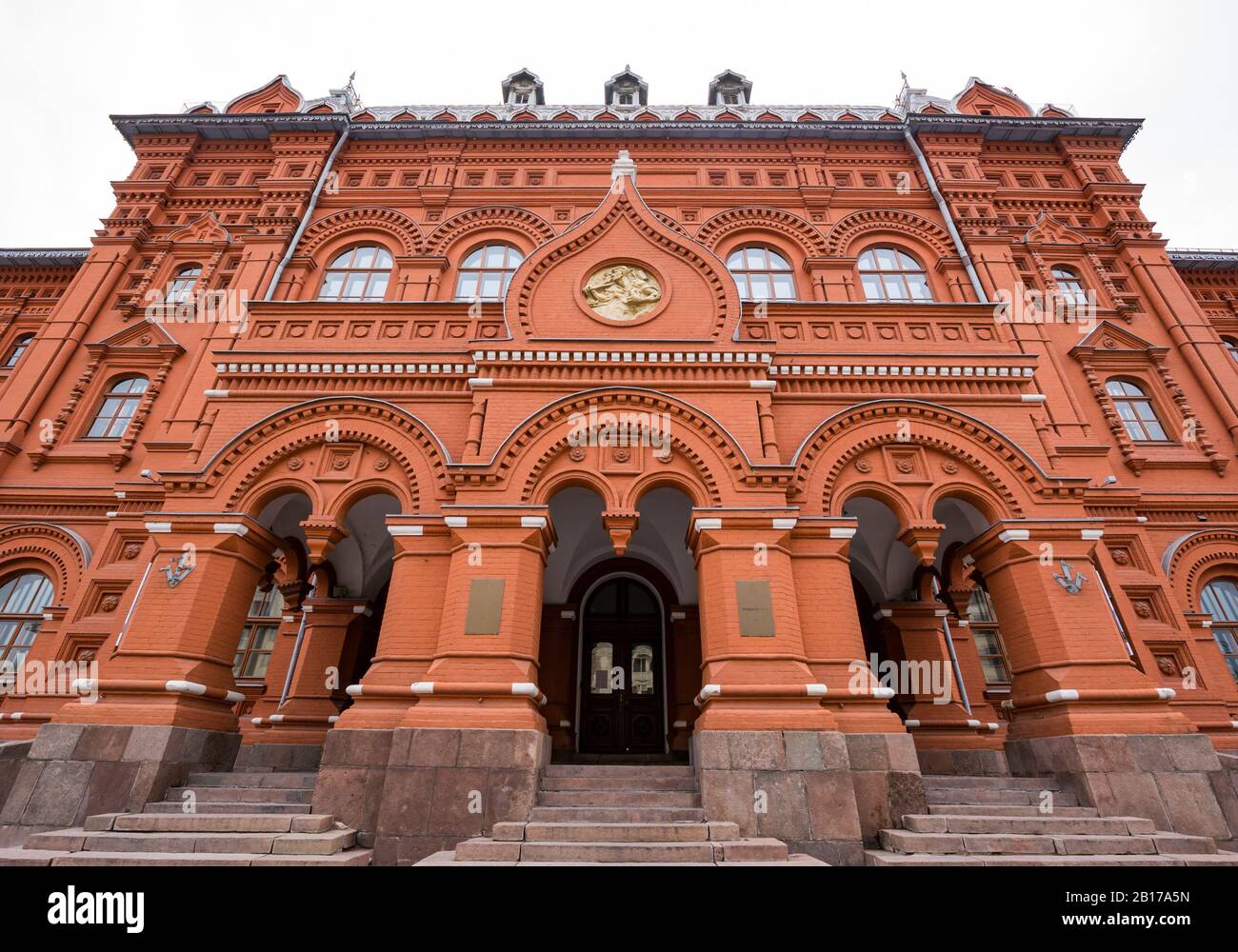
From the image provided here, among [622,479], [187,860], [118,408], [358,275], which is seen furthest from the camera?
[358,275]

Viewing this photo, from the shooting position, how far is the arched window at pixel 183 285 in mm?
15539

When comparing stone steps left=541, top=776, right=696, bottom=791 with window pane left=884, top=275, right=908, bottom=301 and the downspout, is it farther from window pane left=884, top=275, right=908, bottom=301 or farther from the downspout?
window pane left=884, top=275, right=908, bottom=301

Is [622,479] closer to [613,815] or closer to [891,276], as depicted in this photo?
[613,815]

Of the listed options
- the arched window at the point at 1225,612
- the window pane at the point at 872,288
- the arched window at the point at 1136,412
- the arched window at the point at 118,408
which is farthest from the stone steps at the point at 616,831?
the arched window at the point at 118,408

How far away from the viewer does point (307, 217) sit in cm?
1612

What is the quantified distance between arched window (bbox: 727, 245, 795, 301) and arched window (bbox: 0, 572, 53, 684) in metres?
17.5

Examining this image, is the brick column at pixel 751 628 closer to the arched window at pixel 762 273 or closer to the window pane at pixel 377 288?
the arched window at pixel 762 273

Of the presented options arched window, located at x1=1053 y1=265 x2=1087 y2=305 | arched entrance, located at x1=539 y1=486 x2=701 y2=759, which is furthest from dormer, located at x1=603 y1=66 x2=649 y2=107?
arched entrance, located at x1=539 y1=486 x2=701 y2=759

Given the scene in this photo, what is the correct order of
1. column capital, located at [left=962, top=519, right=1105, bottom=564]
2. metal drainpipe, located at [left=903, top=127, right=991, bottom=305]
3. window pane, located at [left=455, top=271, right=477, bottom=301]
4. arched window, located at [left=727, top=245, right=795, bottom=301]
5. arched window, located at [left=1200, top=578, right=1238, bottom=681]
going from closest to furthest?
column capital, located at [left=962, top=519, right=1105, bottom=564] → arched window, located at [left=1200, top=578, right=1238, bottom=681] → metal drainpipe, located at [left=903, top=127, right=991, bottom=305] → arched window, located at [left=727, top=245, right=795, bottom=301] → window pane, located at [left=455, top=271, right=477, bottom=301]

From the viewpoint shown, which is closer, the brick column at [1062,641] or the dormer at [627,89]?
the brick column at [1062,641]

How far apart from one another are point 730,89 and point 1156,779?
71.1 ft

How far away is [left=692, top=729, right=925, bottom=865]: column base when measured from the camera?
292 inches

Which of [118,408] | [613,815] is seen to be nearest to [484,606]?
[613,815]

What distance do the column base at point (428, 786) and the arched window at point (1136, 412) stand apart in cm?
1518
